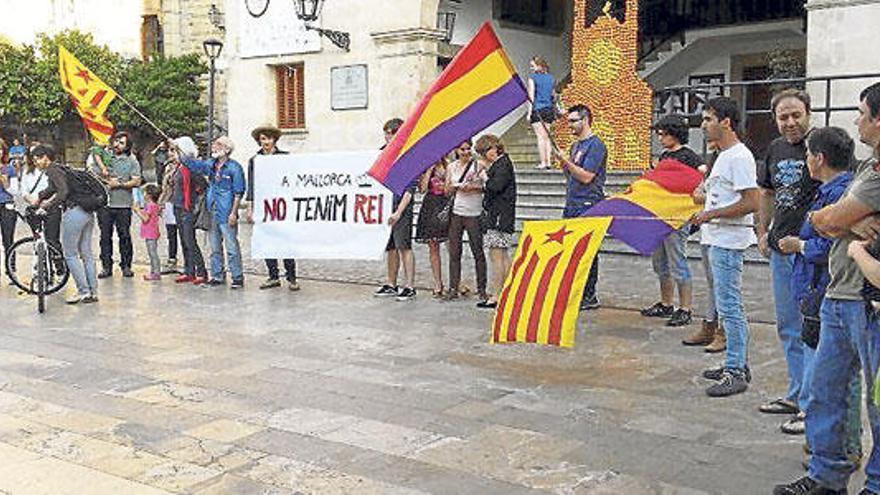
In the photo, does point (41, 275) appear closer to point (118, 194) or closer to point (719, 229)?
point (118, 194)

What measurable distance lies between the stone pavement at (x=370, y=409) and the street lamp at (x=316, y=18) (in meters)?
10.8

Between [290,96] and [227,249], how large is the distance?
1043cm

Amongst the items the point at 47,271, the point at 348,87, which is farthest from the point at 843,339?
the point at 348,87

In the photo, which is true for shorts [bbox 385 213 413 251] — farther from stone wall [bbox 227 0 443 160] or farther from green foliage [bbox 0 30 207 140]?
green foliage [bbox 0 30 207 140]

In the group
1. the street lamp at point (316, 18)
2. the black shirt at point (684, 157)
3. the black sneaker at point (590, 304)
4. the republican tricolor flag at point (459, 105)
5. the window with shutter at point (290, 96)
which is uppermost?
the street lamp at point (316, 18)

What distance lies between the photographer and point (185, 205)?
11.4 meters

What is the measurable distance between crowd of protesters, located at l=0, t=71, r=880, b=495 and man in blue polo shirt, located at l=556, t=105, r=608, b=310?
0.01m

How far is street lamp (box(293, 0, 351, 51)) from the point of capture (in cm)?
1911

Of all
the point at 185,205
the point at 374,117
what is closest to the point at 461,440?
the point at 185,205

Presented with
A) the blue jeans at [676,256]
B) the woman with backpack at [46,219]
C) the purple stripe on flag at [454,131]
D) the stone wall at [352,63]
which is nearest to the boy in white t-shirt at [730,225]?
the purple stripe on flag at [454,131]

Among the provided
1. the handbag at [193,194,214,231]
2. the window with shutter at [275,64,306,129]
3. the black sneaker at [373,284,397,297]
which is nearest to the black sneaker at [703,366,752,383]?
the black sneaker at [373,284,397,297]

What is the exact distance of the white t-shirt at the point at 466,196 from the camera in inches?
375

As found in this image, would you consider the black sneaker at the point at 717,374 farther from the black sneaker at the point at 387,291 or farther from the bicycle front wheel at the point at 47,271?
the bicycle front wheel at the point at 47,271

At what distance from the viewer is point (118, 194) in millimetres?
12062
